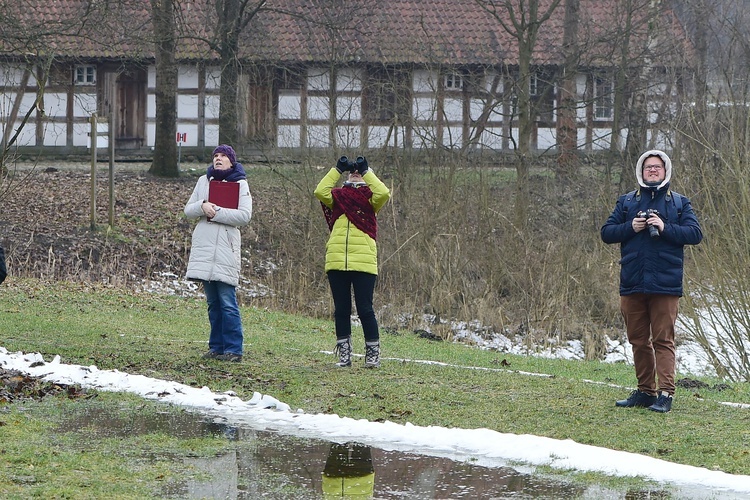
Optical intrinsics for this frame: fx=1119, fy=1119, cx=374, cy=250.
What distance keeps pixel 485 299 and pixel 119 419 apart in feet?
39.0

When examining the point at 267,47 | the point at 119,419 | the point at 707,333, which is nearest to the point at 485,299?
the point at 707,333

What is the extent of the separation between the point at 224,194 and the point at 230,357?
1514 mm

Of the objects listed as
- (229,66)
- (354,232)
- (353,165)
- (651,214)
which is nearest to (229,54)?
(229,66)

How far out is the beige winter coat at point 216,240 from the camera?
10.2 m

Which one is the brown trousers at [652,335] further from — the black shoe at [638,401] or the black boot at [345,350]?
the black boot at [345,350]

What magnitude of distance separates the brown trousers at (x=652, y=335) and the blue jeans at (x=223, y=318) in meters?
3.74

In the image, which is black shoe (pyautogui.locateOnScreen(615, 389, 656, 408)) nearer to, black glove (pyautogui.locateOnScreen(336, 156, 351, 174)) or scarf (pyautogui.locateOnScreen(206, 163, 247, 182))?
black glove (pyautogui.locateOnScreen(336, 156, 351, 174))

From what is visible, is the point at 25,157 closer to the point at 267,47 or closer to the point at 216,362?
the point at 267,47

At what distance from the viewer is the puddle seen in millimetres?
5816

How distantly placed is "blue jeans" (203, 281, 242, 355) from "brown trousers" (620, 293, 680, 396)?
12.3 ft

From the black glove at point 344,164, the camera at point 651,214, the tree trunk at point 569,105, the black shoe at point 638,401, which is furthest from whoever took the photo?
the tree trunk at point 569,105

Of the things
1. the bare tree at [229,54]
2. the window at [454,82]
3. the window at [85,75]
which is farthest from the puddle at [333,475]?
the window at [85,75]

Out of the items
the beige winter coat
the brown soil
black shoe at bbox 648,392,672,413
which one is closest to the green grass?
black shoe at bbox 648,392,672,413

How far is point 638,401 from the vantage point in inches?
335
